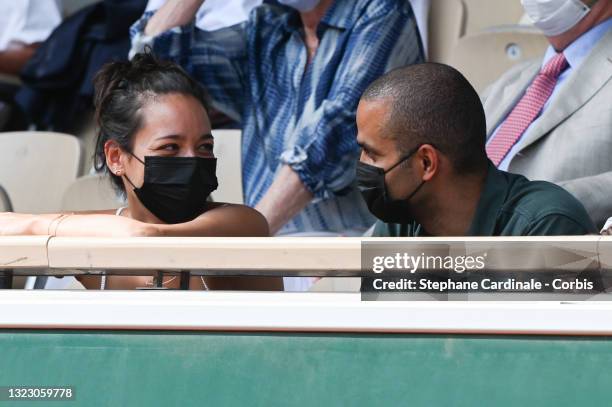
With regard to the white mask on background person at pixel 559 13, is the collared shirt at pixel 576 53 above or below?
below

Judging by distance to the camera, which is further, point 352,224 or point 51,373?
point 352,224

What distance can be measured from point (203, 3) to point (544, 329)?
2.90 meters

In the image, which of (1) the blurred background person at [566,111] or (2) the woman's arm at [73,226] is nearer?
(2) the woman's arm at [73,226]

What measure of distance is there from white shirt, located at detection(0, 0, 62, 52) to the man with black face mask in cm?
268

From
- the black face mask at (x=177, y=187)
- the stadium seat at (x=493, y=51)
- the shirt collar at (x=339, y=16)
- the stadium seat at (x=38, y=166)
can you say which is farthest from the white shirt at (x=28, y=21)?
the black face mask at (x=177, y=187)

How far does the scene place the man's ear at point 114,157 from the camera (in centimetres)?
297

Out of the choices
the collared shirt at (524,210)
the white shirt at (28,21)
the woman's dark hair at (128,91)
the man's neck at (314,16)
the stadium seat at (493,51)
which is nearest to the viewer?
the collared shirt at (524,210)

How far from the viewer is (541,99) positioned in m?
3.38

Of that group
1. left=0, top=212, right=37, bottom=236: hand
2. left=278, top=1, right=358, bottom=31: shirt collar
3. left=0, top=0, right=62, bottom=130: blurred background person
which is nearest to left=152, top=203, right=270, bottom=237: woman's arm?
left=0, top=212, right=37, bottom=236: hand

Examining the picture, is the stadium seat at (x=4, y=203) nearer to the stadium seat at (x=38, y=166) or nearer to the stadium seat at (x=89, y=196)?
the stadium seat at (x=89, y=196)

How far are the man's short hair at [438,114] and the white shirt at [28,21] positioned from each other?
2658 millimetres

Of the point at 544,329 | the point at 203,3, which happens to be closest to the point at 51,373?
the point at 544,329

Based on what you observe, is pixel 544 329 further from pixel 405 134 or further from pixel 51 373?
pixel 405 134

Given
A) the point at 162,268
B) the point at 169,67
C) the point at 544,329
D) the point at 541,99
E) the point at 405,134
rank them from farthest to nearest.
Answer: the point at 541,99
the point at 169,67
the point at 405,134
the point at 162,268
the point at 544,329
